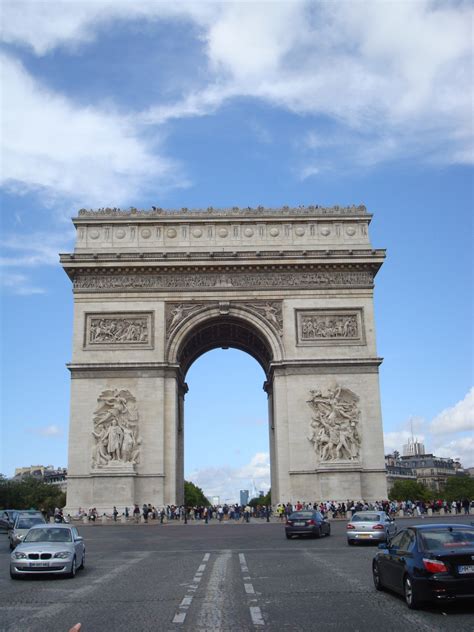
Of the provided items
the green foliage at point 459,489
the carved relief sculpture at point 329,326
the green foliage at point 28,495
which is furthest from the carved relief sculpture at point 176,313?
the green foliage at point 459,489

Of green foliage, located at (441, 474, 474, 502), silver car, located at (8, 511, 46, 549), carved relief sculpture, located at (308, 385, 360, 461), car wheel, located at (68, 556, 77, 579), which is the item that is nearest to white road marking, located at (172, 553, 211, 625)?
car wheel, located at (68, 556, 77, 579)

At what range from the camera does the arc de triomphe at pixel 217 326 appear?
4175 cm

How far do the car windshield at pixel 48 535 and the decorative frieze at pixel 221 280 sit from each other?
2944 centimetres

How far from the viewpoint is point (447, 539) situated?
1074 cm

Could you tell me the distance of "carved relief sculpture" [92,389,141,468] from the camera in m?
41.6

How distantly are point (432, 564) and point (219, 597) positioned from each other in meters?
3.58

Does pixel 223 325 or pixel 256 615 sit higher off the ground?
pixel 223 325

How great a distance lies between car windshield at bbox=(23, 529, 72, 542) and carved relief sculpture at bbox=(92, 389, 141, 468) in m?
25.9

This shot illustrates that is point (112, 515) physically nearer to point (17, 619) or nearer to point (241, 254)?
point (241, 254)

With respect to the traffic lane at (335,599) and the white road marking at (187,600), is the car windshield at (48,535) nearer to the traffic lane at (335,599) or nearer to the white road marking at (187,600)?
the white road marking at (187,600)

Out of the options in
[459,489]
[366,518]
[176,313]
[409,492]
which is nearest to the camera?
[366,518]

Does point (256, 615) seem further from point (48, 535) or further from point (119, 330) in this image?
point (119, 330)

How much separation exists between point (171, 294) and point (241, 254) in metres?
4.80

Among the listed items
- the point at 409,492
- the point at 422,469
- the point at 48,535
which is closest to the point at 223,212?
the point at 48,535
